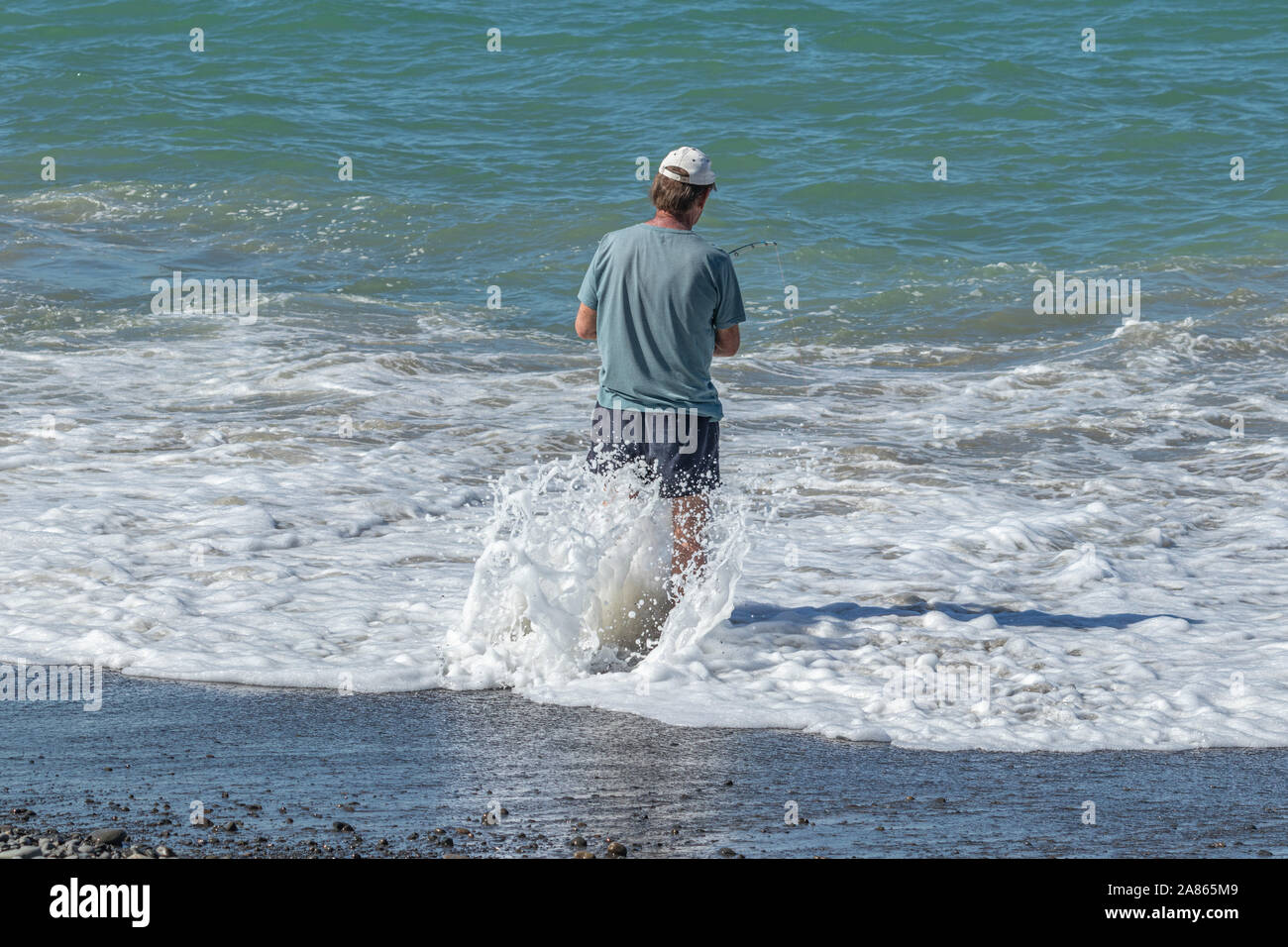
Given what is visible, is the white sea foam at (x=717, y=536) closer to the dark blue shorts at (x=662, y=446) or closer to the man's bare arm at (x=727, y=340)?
the dark blue shorts at (x=662, y=446)

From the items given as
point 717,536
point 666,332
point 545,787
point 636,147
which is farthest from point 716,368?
point 636,147

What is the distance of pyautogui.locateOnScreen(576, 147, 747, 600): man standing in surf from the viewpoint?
509 centimetres

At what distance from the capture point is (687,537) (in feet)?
18.4

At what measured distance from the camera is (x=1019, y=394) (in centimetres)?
1121

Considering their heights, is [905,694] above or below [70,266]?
below

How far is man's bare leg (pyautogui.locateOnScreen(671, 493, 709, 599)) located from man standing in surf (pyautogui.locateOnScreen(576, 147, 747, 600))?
0.9 inches

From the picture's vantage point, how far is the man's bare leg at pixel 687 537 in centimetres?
555

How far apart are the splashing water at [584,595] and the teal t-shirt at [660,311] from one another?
1.25 ft

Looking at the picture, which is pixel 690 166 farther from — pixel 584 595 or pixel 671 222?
A: pixel 584 595

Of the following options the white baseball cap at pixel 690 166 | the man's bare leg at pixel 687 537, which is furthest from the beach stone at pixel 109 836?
Result: the white baseball cap at pixel 690 166

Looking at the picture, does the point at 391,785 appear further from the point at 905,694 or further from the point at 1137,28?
the point at 1137,28

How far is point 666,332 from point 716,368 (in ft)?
22.1
